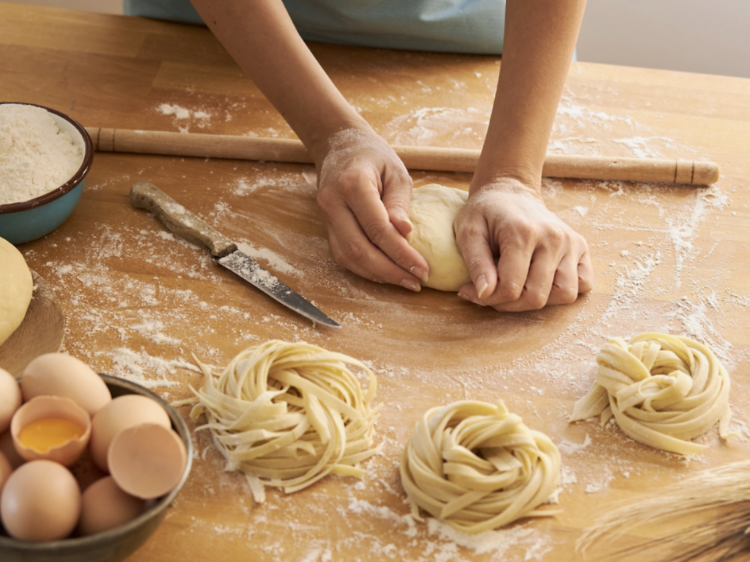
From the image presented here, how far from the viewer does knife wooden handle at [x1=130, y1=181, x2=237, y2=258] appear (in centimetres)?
160

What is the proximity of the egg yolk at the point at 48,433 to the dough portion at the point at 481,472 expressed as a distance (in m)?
0.57

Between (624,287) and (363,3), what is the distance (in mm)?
1318

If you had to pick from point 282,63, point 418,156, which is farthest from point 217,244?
point 418,156

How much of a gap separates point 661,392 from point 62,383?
3.59ft

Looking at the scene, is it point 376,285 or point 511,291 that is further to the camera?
point 376,285

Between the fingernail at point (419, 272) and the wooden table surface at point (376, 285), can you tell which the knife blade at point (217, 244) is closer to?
the wooden table surface at point (376, 285)

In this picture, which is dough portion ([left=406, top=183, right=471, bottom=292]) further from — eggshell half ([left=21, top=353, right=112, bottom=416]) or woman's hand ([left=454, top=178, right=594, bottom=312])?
eggshell half ([left=21, top=353, right=112, bottom=416])

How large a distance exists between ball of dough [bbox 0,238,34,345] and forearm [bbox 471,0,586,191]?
44.0 inches

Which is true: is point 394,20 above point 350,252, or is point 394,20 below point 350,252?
above

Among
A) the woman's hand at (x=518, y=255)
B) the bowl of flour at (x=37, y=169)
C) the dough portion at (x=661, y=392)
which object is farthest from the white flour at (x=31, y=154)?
the dough portion at (x=661, y=392)

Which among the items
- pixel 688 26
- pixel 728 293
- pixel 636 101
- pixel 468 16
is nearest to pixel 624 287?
pixel 728 293

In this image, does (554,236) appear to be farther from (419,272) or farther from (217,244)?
(217,244)

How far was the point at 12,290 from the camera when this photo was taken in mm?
1264

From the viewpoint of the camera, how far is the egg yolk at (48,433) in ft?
2.89
